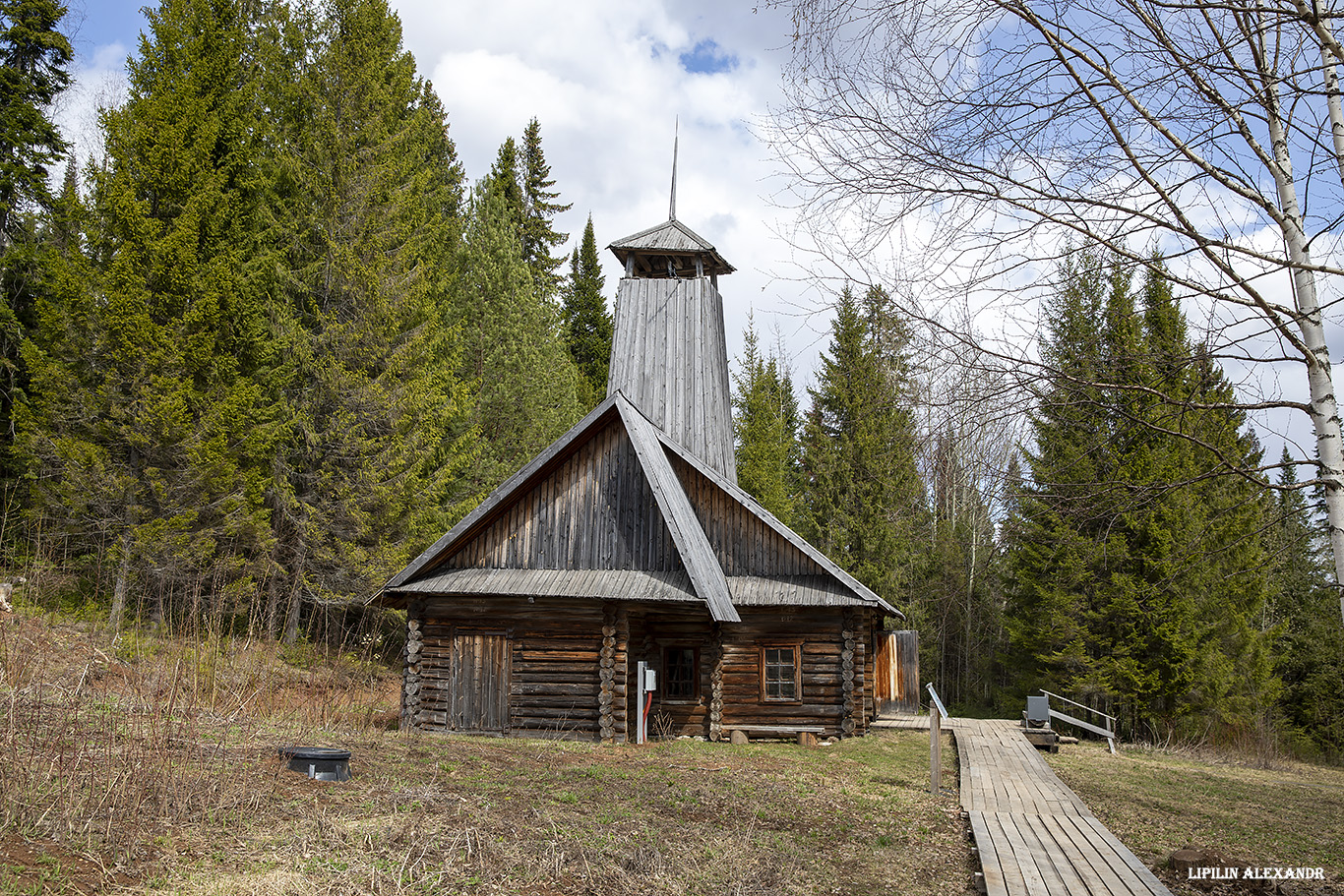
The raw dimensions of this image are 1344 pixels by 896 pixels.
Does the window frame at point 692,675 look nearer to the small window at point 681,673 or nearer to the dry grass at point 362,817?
the small window at point 681,673

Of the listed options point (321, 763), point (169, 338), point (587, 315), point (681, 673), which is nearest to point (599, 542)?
point (681, 673)

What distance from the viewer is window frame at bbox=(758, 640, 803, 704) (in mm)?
17922

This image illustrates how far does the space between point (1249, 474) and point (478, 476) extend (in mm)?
23993

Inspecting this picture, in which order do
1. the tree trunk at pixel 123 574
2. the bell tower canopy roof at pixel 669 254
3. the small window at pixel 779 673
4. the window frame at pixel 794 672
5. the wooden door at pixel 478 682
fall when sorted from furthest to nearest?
the bell tower canopy roof at pixel 669 254, the small window at pixel 779 673, the window frame at pixel 794 672, the tree trunk at pixel 123 574, the wooden door at pixel 478 682

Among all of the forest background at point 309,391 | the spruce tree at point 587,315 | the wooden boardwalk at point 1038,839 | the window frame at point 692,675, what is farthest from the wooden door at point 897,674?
the spruce tree at point 587,315

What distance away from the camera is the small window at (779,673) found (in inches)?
711

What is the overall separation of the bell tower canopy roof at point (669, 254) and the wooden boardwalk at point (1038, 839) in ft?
44.4

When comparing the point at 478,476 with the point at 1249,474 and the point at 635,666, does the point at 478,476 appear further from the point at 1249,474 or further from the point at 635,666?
the point at 1249,474

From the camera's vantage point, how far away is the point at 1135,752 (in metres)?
19.4

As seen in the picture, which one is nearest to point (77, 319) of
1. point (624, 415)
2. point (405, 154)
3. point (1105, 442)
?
point (405, 154)

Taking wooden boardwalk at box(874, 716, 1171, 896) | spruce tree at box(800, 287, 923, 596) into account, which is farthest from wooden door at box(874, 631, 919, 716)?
wooden boardwalk at box(874, 716, 1171, 896)

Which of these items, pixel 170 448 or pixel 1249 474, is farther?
pixel 170 448

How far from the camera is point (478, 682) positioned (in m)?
16.1

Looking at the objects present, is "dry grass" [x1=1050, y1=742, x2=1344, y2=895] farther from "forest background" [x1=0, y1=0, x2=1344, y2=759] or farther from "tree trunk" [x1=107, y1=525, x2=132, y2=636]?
"tree trunk" [x1=107, y1=525, x2=132, y2=636]
